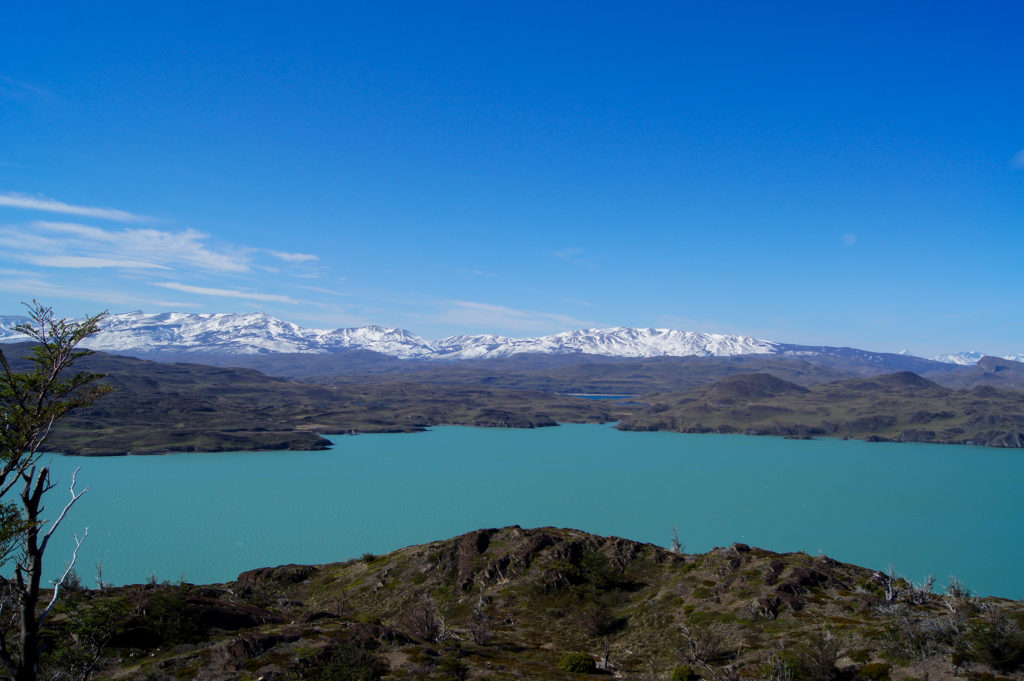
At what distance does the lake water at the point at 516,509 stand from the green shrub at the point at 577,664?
66518 mm

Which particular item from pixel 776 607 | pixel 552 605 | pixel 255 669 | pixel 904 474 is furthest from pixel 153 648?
pixel 904 474

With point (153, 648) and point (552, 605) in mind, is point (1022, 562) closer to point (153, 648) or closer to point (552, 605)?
point (552, 605)

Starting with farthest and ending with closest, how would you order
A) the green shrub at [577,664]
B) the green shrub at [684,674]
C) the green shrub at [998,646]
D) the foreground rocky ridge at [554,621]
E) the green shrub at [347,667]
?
the green shrub at [577,664], the green shrub at [684,674], the foreground rocky ridge at [554,621], the green shrub at [998,646], the green shrub at [347,667]

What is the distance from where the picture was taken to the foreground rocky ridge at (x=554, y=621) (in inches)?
1005

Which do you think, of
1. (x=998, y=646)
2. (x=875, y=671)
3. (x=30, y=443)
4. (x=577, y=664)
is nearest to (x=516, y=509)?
(x=577, y=664)

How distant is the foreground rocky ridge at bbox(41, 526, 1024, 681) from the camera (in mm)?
25531

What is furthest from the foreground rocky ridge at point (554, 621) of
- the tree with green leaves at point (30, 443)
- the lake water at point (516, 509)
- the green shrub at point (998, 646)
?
the lake water at point (516, 509)

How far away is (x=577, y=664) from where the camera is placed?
3014 cm

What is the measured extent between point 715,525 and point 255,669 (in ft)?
358

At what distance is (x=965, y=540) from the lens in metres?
112

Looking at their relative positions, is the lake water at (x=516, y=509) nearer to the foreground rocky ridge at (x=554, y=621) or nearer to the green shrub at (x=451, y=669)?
the foreground rocky ridge at (x=554, y=621)

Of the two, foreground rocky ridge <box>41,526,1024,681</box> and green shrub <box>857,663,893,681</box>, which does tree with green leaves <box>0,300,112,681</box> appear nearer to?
foreground rocky ridge <box>41,526,1024,681</box>

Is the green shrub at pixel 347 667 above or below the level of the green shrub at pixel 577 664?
above

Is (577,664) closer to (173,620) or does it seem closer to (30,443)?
(173,620)
